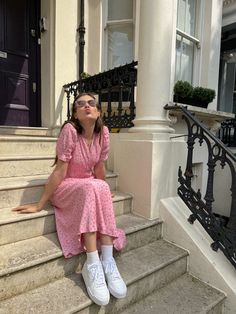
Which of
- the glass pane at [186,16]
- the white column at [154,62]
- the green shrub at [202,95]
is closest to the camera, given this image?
the white column at [154,62]

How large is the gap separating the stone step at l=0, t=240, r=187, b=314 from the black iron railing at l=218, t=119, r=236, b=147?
347cm

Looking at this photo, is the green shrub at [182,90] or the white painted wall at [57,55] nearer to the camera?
the green shrub at [182,90]

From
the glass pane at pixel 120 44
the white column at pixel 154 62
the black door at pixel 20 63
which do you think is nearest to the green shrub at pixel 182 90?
the white column at pixel 154 62

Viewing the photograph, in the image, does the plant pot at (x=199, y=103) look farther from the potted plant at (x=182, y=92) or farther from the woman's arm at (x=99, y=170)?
the woman's arm at (x=99, y=170)

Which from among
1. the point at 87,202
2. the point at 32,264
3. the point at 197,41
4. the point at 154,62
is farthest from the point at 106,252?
the point at 197,41

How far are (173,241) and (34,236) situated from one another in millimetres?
1169

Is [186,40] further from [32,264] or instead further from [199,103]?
[32,264]

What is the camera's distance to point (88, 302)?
159 cm

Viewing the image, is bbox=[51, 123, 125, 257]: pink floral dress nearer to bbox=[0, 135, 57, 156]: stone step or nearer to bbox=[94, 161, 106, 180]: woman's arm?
bbox=[94, 161, 106, 180]: woman's arm

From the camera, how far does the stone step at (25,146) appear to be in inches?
105

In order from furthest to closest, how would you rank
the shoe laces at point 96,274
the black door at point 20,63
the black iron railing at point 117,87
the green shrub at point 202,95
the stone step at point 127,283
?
the black door at point 20,63 → the green shrub at point 202,95 → the black iron railing at point 117,87 → the shoe laces at point 96,274 → the stone step at point 127,283

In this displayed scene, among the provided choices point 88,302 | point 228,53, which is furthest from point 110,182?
point 228,53

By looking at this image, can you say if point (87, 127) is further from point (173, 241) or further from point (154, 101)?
point (173, 241)

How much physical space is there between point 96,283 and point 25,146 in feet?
5.35
